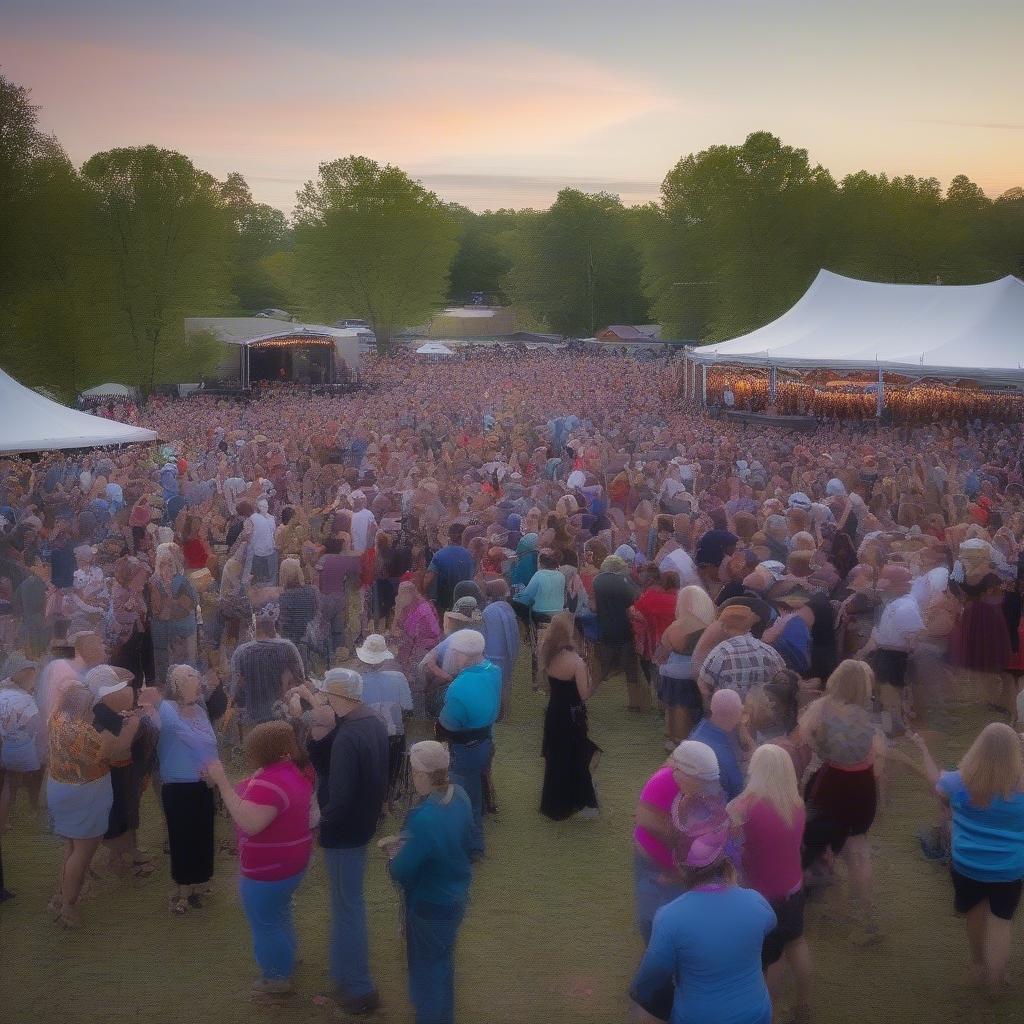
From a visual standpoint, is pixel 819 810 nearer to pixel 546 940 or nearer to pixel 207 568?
pixel 546 940

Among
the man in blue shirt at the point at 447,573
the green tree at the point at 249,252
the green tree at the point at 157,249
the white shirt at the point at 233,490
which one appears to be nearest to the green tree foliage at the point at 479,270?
the green tree at the point at 249,252

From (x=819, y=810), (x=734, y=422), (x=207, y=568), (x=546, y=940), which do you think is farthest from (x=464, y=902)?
(x=734, y=422)

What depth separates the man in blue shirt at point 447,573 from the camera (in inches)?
355

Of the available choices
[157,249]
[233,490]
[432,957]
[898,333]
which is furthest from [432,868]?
[157,249]

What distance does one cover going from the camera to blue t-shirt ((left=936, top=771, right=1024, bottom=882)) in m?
4.53

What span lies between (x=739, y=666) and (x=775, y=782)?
1.53 m

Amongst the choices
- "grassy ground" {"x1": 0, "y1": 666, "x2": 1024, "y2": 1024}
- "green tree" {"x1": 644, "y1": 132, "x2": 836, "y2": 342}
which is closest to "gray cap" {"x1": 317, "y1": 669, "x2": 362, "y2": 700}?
"grassy ground" {"x1": 0, "y1": 666, "x2": 1024, "y2": 1024}

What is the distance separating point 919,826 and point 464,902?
3670 millimetres

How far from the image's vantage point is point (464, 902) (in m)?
4.20

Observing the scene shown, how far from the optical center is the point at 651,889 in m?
4.36

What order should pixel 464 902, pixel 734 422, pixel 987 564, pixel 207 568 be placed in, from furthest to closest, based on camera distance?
pixel 734 422
pixel 207 568
pixel 987 564
pixel 464 902

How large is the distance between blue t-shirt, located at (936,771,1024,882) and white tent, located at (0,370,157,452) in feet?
42.0

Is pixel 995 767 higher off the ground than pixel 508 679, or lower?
higher

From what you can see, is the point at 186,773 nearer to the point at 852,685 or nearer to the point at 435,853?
the point at 435,853
